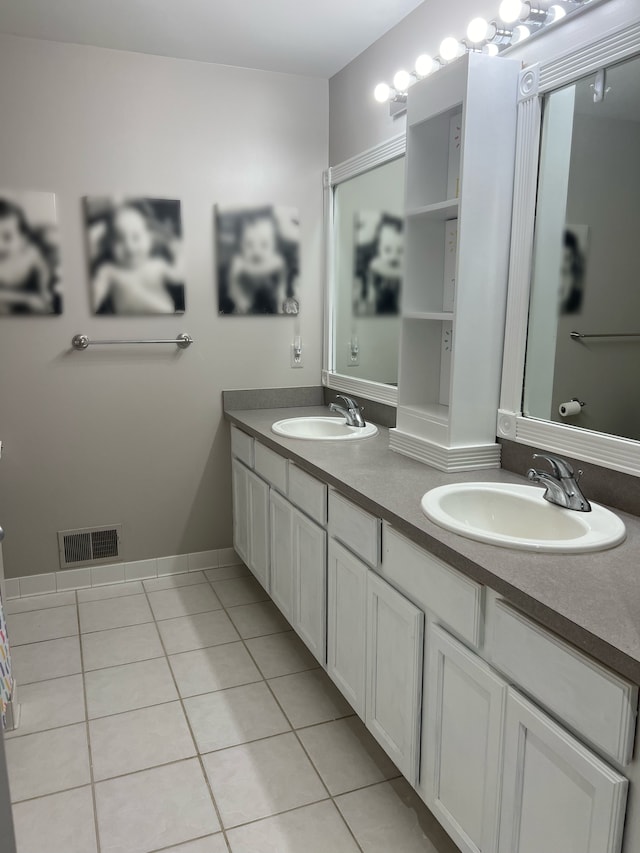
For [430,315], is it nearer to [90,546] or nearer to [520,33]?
[520,33]

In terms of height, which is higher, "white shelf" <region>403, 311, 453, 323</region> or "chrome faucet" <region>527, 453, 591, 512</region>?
"white shelf" <region>403, 311, 453, 323</region>

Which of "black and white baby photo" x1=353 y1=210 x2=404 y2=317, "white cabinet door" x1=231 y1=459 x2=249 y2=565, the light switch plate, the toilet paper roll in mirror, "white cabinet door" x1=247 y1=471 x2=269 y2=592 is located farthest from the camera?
the light switch plate

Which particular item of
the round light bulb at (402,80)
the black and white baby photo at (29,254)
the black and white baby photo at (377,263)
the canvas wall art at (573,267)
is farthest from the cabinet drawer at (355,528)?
the black and white baby photo at (29,254)

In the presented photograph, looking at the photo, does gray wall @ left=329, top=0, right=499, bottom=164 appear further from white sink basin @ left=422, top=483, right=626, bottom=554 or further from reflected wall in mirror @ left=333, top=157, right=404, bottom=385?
white sink basin @ left=422, top=483, right=626, bottom=554

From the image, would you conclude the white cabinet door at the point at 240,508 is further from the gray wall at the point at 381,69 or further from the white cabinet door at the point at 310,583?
the gray wall at the point at 381,69

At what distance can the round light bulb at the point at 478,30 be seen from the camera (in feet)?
6.14

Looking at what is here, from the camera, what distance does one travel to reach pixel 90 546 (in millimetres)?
3123

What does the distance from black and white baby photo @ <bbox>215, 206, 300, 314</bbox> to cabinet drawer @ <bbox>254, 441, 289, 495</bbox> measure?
775mm

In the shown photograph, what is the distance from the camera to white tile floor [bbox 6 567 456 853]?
170cm

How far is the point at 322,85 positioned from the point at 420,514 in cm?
242

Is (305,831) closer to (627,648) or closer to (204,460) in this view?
(627,648)

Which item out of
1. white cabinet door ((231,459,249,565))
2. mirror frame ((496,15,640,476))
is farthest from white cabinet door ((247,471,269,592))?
mirror frame ((496,15,640,476))

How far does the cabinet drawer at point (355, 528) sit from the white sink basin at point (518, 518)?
0.66 feet

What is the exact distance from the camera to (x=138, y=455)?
3137 millimetres
